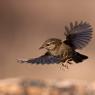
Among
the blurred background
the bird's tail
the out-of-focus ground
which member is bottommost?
the bird's tail

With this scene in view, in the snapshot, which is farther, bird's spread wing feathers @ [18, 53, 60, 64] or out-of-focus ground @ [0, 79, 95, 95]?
out-of-focus ground @ [0, 79, 95, 95]

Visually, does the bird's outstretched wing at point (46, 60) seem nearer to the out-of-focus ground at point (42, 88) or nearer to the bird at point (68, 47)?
the bird at point (68, 47)

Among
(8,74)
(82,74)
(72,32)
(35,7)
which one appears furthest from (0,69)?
(72,32)

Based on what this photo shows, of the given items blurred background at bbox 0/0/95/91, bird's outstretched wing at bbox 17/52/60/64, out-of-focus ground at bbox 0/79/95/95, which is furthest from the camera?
blurred background at bbox 0/0/95/91

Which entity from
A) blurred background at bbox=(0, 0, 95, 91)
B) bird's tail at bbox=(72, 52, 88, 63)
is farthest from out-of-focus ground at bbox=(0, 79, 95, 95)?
bird's tail at bbox=(72, 52, 88, 63)

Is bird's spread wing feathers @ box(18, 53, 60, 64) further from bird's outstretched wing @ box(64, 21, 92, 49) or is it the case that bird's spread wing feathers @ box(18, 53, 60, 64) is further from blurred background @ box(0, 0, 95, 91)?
blurred background @ box(0, 0, 95, 91)

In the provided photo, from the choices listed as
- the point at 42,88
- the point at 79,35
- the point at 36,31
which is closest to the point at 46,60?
the point at 79,35
